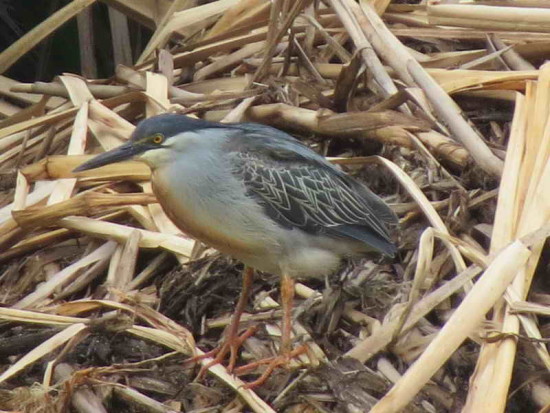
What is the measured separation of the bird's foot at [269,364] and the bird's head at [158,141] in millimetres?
781

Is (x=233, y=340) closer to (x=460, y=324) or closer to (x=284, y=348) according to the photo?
(x=284, y=348)

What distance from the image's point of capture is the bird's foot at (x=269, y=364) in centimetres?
416

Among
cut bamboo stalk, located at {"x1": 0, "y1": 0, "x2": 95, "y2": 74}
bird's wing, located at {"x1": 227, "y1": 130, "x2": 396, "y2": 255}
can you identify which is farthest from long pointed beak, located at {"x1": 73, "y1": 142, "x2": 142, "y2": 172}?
cut bamboo stalk, located at {"x1": 0, "y1": 0, "x2": 95, "y2": 74}

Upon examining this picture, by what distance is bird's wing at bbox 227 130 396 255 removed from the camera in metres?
4.45

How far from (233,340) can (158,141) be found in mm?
745

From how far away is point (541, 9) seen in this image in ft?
16.7

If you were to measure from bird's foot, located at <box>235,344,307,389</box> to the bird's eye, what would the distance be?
837mm

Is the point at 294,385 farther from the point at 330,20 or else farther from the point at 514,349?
the point at 330,20

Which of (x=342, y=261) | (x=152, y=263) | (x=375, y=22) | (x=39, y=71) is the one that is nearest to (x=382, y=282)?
(x=342, y=261)

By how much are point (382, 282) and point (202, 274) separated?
0.68 meters

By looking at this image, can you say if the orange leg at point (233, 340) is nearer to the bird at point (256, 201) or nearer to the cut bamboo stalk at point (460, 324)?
the bird at point (256, 201)

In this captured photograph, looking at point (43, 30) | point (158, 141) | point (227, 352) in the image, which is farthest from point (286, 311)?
point (43, 30)

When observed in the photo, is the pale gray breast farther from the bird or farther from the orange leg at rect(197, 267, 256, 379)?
the orange leg at rect(197, 267, 256, 379)

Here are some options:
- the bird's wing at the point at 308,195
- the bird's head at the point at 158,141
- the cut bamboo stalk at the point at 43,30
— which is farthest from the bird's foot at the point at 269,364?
the cut bamboo stalk at the point at 43,30
